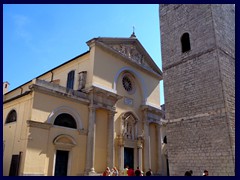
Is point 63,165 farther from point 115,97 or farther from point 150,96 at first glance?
point 150,96

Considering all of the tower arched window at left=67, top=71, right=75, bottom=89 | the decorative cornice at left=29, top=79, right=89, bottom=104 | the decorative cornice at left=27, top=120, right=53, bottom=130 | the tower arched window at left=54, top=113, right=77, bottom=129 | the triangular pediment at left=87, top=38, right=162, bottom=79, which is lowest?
the decorative cornice at left=27, top=120, right=53, bottom=130

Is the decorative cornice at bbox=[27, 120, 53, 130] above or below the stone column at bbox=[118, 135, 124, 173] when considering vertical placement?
above

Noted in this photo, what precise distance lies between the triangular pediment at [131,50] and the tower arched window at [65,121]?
18.6 feet

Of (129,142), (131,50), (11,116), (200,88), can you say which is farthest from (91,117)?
(131,50)

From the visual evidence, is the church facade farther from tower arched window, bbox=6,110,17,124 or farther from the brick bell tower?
the brick bell tower

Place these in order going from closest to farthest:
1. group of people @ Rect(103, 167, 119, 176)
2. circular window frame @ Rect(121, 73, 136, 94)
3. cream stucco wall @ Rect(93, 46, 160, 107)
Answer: group of people @ Rect(103, 167, 119, 176), cream stucco wall @ Rect(93, 46, 160, 107), circular window frame @ Rect(121, 73, 136, 94)

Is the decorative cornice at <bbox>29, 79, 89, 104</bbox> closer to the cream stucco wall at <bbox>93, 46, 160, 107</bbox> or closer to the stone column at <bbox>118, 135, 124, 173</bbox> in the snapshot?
the cream stucco wall at <bbox>93, 46, 160, 107</bbox>

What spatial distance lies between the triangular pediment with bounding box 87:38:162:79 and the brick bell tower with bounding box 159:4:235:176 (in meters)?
5.21

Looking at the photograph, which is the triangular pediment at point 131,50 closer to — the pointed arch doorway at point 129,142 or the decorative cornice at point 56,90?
the decorative cornice at point 56,90

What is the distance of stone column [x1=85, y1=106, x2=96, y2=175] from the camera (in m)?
13.8

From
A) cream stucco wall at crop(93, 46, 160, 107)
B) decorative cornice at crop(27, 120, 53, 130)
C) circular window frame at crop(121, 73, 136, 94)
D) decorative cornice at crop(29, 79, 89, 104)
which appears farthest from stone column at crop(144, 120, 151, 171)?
decorative cornice at crop(27, 120, 53, 130)

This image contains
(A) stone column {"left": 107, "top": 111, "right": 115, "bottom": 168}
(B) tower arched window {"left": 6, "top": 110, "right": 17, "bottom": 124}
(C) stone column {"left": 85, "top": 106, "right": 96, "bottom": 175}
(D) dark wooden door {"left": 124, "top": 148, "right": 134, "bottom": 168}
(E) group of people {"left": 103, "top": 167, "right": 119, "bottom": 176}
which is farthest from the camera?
(D) dark wooden door {"left": 124, "top": 148, "right": 134, "bottom": 168}

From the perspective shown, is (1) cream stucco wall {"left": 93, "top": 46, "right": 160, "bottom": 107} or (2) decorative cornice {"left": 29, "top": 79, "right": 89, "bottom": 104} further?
(1) cream stucco wall {"left": 93, "top": 46, "right": 160, "bottom": 107}

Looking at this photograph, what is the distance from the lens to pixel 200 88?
11.3 metres
